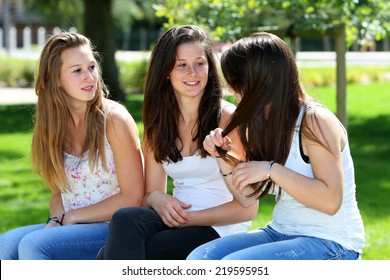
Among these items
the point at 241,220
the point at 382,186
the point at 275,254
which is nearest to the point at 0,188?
the point at 382,186

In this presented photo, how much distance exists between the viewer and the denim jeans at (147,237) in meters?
3.40

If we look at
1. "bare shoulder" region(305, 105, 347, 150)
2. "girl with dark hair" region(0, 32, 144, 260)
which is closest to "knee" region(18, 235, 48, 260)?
"girl with dark hair" region(0, 32, 144, 260)

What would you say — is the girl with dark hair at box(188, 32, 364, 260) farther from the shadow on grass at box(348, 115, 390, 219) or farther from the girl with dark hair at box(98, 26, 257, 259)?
the shadow on grass at box(348, 115, 390, 219)

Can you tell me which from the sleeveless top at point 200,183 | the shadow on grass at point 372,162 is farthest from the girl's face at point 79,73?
the shadow on grass at point 372,162

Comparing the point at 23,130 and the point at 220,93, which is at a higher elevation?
the point at 220,93

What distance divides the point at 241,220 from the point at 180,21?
4.64 metres

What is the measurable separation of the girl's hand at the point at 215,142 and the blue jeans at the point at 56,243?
2.28 ft

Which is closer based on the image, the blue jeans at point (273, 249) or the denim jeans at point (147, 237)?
the blue jeans at point (273, 249)

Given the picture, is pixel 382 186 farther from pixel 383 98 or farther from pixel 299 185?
pixel 383 98

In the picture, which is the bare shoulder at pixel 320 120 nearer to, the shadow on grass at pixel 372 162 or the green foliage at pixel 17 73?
the shadow on grass at pixel 372 162

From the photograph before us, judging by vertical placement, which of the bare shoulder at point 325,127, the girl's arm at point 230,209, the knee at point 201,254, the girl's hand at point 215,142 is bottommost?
the knee at point 201,254

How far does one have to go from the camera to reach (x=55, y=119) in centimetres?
402
